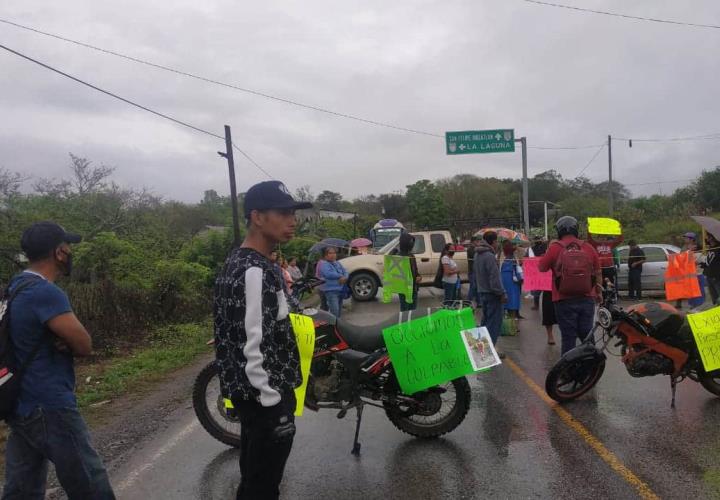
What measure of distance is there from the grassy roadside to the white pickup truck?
512 centimetres

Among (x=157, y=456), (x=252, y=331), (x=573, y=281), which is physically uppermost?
(x=252, y=331)

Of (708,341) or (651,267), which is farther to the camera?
(651,267)

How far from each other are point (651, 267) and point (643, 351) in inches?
397

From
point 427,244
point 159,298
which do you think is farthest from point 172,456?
point 427,244

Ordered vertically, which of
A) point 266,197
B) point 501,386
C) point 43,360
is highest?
point 266,197

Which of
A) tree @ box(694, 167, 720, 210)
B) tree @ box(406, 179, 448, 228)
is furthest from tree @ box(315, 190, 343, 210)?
tree @ box(694, 167, 720, 210)

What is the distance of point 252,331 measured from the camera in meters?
2.30

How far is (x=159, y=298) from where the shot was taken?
12031 mm

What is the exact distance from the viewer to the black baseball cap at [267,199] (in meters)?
2.53

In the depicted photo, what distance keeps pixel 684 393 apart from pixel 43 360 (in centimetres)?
567

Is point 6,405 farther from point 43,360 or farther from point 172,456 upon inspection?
point 172,456

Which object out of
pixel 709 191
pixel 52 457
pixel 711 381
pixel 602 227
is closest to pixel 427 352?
A: pixel 52 457

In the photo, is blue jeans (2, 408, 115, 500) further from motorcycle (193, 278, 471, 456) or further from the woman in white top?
the woman in white top

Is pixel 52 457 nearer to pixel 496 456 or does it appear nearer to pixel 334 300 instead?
pixel 496 456
